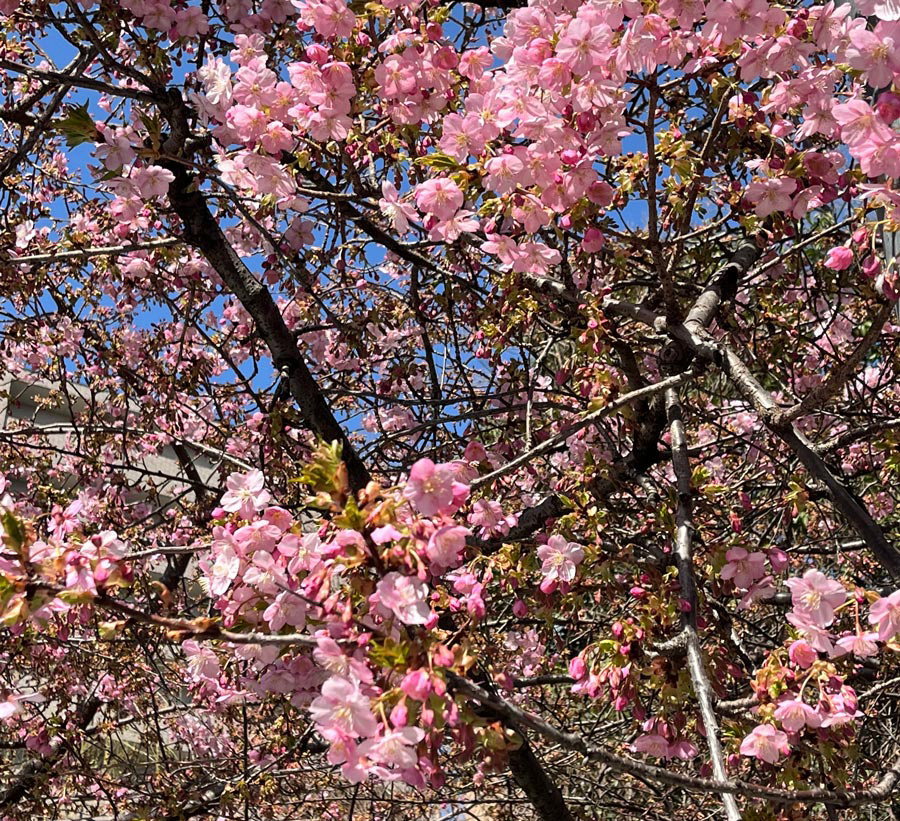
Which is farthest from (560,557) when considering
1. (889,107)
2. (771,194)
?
(889,107)

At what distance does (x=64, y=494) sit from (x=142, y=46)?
2.05m

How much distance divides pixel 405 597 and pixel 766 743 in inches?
35.3

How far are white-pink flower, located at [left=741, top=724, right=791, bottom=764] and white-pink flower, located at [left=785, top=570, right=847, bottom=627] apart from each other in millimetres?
238

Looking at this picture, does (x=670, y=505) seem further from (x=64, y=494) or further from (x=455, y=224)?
(x=64, y=494)

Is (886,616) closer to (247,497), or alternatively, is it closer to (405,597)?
(405,597)

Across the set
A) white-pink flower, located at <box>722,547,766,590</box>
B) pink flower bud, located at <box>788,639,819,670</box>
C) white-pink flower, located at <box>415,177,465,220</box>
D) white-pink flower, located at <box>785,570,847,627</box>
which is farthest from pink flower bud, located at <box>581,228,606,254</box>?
pink flower bud, located at <box>788,639,819,670</box>

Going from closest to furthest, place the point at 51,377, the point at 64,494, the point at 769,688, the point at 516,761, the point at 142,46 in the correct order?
the point at 769,688 → the point at 142,46 → the point at 516,761 → the point at 64,494 → the point at 51,377

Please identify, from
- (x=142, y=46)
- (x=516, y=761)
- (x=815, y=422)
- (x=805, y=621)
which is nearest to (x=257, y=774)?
(x=516, y=761)

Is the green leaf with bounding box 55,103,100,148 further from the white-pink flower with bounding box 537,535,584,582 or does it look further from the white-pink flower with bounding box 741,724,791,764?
the white-pink flower with bounding box 741,724,791,764

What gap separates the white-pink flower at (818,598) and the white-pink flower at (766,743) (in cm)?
24

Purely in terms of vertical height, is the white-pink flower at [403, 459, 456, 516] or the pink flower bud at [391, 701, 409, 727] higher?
the white-pink flower at [403, 459, 456, 516]

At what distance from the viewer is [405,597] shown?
1364mm

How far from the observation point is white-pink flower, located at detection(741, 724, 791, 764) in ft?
5.67

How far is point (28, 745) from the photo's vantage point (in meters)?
4.08
